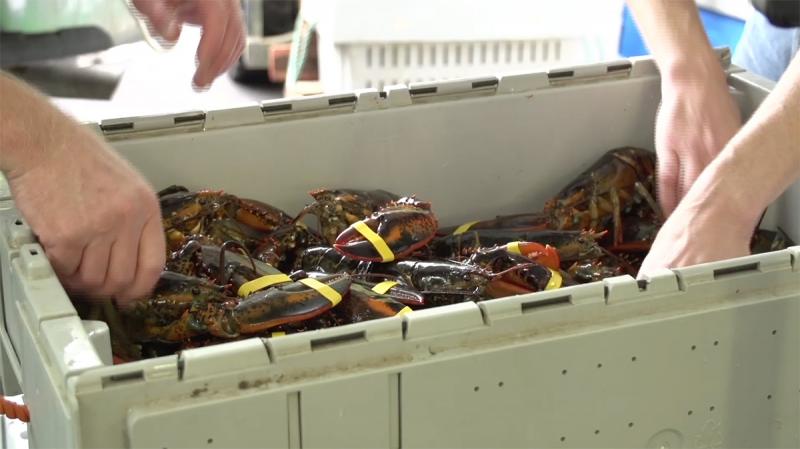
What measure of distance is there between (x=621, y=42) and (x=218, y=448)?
1729mm

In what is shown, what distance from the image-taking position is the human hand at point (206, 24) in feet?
4.06

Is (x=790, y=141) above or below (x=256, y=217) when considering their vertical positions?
above

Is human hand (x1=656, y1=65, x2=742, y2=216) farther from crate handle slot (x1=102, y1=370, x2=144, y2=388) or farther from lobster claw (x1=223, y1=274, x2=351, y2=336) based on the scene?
crate handle slot (x1=102, y1=370, x2=144, y2=388)

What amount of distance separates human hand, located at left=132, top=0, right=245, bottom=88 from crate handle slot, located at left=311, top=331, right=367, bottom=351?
1.73 feet

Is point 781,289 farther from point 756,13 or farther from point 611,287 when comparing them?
point 756,13

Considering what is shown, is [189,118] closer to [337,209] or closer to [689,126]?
[337,209]

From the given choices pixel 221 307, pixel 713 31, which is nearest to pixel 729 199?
pixel 221 307

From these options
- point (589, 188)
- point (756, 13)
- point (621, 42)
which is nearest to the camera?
point (589, 188)

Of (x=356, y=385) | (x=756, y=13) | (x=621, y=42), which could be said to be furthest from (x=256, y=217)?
(x=621, y=42)

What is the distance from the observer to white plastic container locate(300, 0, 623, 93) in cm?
220

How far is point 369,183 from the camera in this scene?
4.58 ft

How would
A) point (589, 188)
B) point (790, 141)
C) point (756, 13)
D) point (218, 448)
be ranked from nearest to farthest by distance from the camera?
point (218, 448)
point (790, 141)
point (589, 188)
point (756, 13)

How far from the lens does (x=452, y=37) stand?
225 centimetres

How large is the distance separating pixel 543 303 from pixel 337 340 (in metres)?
0.18
